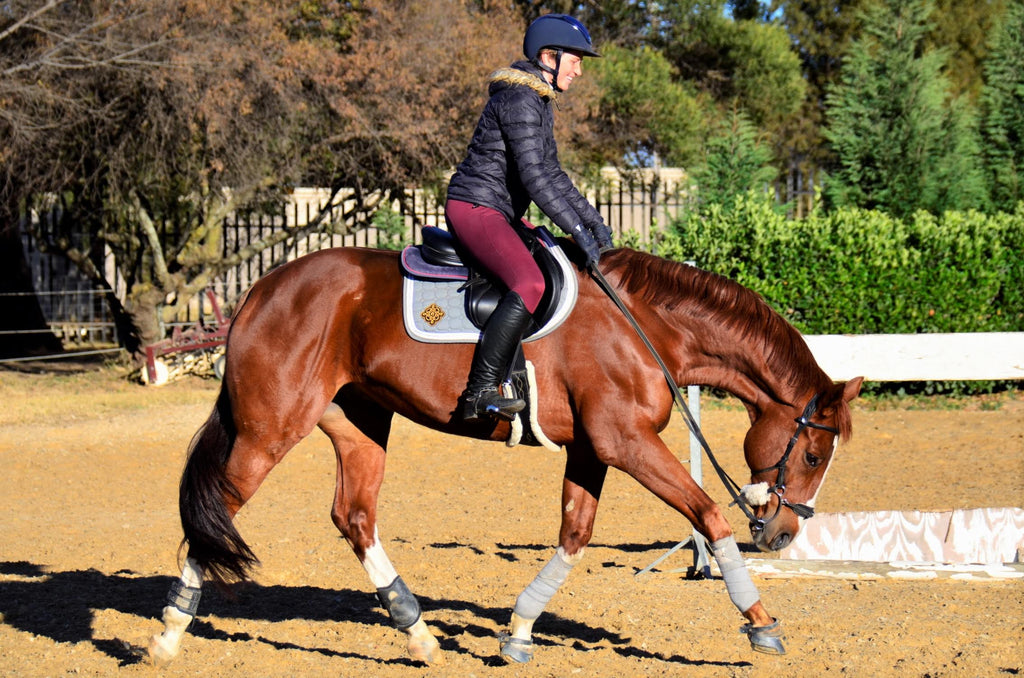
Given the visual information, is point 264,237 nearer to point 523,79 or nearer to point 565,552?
point 523,79

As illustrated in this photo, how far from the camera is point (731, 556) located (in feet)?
15.8

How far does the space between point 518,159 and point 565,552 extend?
1.90m

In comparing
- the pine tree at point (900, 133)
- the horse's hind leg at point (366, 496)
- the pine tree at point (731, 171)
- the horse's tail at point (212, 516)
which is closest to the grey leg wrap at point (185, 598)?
the horse's tail at point (212, 516)

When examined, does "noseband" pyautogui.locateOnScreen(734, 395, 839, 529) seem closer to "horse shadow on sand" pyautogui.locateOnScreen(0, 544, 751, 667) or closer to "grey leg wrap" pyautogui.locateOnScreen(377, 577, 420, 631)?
"horse shadow on sand" pyautogui.locateOnScreen(0, 544, 751, 667)

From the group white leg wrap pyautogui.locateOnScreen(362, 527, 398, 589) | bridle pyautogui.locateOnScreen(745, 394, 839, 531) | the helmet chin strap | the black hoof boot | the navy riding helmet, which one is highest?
the navy riding helmet

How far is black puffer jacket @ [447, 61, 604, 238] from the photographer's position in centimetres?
502

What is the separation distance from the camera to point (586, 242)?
5074 millimetres

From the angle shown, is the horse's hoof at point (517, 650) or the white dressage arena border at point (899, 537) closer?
the horse's hoof at point (517, 650)

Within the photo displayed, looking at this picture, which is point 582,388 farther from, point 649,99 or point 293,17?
point 649,99

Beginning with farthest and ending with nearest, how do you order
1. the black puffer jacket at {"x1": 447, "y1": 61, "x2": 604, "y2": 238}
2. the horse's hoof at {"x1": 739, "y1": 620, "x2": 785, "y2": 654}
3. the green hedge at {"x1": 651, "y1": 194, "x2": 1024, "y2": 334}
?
the green hedge at {"x1": 651, "y1": 194, "x2": 1024, "y2": 334} → the black puffer jacket at {"x1": 447, "y1": 61, "x2": 604, "y2": 238} → the horse's hoof at {"x1": 739, "y1": 620, "x2": 785, "y2": 654}

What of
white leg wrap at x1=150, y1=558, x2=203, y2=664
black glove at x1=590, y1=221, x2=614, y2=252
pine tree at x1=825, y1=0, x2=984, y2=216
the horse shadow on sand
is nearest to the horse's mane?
black glove at x1=590, y1=221, x2=614, y2=252

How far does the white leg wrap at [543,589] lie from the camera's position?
521 centimetres

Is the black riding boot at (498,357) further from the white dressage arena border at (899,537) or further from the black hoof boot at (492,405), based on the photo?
the white dressage arena border at (899,537)

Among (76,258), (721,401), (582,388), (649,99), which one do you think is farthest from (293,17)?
(582,388)
